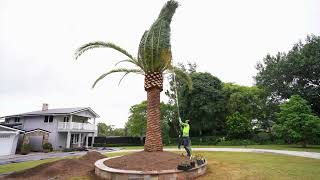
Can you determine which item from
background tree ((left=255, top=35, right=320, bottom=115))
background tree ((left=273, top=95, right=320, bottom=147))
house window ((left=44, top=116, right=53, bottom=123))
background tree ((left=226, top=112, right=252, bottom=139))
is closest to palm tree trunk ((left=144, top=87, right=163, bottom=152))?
background tree ((left=273, top=95, right=320, bottom=147))

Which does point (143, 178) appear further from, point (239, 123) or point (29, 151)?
point (239, 123)

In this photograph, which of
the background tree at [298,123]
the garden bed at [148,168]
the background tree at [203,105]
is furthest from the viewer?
the background tree at [203,105]

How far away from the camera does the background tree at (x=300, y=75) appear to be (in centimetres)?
3400

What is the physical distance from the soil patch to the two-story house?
24.4 metres

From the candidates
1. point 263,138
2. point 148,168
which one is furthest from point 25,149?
point 263,138

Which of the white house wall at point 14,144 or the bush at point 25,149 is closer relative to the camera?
the white house wall at point 14,144

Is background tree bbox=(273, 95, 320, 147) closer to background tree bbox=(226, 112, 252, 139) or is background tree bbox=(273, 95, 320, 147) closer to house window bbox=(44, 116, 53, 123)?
background tree bbox=(226, 112, 252, 139)

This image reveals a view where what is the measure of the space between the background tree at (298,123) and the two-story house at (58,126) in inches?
1010

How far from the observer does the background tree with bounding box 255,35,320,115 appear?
34.0 m

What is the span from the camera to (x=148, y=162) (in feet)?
35.8

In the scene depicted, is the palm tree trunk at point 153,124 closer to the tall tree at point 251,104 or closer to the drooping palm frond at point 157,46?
the drooping palm frond at point 157,46

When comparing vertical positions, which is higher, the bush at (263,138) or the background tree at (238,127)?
the background tree at (238,127)

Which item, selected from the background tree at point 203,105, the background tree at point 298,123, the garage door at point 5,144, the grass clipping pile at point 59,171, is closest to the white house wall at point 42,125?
the garage door at point 5,144

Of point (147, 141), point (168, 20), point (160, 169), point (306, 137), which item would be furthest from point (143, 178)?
point (306, 137)
